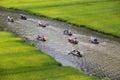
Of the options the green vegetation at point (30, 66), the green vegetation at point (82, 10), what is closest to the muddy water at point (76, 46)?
Result: the green vegetation at point (30, 66)

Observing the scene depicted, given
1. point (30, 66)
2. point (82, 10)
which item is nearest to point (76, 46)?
point (30, 66)

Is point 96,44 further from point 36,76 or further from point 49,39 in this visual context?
point 36,76

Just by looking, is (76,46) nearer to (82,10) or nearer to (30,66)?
(30,66)

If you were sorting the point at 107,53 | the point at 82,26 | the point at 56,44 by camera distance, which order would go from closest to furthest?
the point at 107,53, the point at 56,44, the point at 82,26

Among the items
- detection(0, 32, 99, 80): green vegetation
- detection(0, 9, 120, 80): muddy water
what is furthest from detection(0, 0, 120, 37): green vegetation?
detection(0, 32, 99, 80): green vegetation

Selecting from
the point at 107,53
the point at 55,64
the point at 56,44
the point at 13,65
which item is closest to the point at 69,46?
the point at 56,44

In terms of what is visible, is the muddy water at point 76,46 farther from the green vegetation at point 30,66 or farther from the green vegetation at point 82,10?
the green vegetation at point 82,10

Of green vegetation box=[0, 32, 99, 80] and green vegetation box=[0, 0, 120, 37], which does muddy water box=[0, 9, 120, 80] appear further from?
green vegetation box=[0, 0, 120, 37]
